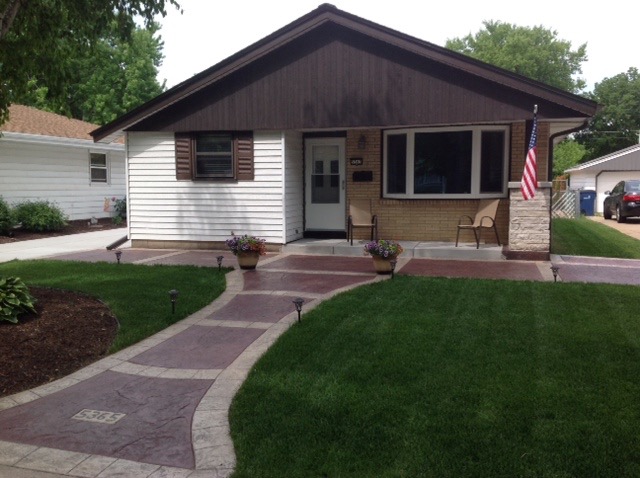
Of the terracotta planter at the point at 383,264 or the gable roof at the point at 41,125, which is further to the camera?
the gable roof at the point at 41,125

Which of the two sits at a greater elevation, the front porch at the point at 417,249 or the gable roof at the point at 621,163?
the gable roof at the point at 621,163

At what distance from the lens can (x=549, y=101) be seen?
1041cm

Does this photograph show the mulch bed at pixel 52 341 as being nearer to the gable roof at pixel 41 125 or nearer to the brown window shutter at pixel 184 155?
the brown window shutter at pixel 184 155

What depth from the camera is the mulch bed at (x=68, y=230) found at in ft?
53.2

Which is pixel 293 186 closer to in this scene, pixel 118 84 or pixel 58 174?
pixel 58 174

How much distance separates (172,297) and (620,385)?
4795mm

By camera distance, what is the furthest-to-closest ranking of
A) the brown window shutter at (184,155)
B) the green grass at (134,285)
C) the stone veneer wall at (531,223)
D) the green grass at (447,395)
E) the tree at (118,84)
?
the tree at (118,84), the brown window shutter at (184,155), the stone veneer wall at (531,223), the green grass at (134,285), the green grass at (447,395)

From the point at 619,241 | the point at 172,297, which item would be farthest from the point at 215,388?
the point at 619,241

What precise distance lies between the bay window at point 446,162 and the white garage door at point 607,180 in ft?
80.7

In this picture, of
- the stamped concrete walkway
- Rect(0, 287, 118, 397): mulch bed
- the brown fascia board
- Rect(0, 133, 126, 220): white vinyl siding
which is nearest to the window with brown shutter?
the brown fascia board

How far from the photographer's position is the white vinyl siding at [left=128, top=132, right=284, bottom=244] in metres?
12.5

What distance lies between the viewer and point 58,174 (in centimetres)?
1923

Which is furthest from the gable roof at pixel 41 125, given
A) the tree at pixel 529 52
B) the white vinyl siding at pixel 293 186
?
the tree at pixel 529 52

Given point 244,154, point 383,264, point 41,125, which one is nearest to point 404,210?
point 244,154
